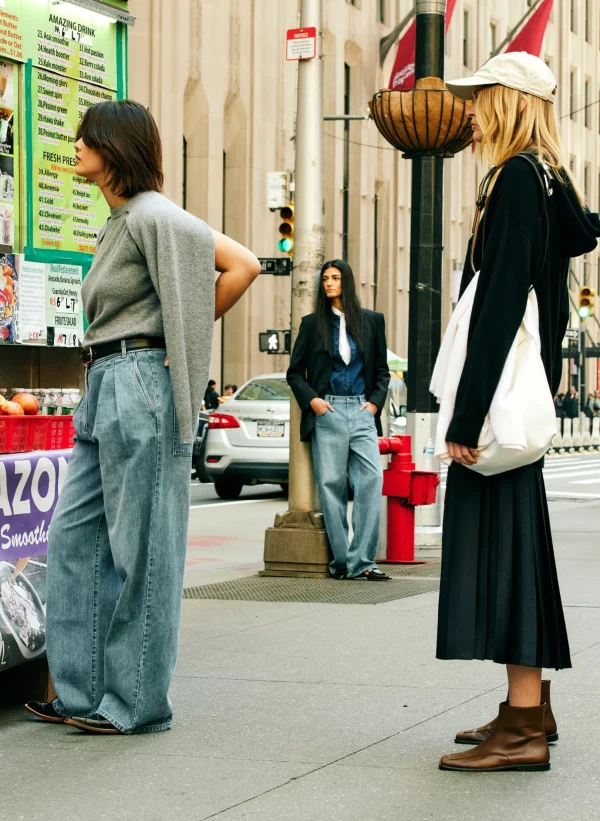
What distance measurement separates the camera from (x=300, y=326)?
9.11 meters

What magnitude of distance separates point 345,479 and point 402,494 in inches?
29.3

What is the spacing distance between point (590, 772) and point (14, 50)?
10.8 feet

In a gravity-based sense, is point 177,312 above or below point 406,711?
above

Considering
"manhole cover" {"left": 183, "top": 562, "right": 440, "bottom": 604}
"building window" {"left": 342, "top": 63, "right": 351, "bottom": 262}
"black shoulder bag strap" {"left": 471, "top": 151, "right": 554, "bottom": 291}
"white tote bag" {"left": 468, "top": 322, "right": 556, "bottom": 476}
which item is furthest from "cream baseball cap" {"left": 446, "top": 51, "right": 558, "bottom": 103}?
"building window" {"left": 342, "top": 63, "right": 351, "bottom": 262}

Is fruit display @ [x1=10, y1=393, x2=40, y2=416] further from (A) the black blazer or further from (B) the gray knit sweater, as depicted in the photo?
(A) the black blazer

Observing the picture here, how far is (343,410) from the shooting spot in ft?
29.0

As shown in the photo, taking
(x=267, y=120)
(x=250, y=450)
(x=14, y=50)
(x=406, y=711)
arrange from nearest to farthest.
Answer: (x=406, y=711)
(x=14, y=50)
(x=250, y=450)
(x=267, y=120)

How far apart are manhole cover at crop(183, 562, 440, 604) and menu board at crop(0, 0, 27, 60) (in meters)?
3.56

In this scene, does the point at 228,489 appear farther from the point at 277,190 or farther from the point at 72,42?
the point at 72,42

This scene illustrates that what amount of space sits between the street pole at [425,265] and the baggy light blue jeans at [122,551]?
20.2ft

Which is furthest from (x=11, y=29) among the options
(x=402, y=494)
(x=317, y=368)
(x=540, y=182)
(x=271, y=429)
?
(x=271, y=429)

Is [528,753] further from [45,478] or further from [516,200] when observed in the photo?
[45,478]

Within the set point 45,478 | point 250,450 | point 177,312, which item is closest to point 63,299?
point 45,478

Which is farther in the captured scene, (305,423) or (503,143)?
(305,423)
